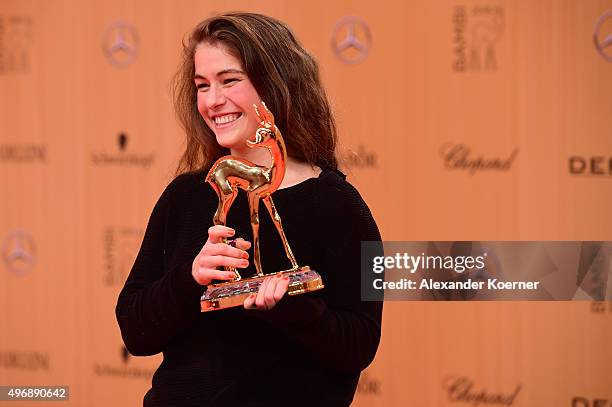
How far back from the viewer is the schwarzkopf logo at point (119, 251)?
2691 mm

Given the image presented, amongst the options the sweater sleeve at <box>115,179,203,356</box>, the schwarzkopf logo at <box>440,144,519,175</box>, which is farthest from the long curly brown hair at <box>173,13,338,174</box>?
the schwarzkopf logo at <box>440,144,519,175</box>

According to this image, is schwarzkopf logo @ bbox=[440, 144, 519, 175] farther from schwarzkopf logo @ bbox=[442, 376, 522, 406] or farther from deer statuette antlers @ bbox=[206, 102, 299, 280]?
deer statuette antlers @ bbox=[206, 102, 299, 280]

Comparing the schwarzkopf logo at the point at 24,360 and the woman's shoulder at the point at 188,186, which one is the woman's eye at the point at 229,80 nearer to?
the woman's shoulder at the point at 188,186

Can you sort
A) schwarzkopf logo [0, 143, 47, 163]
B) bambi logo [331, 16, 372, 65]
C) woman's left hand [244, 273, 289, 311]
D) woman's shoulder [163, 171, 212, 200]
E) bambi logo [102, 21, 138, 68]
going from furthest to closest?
1. schwarzkopf logo [0, 143, 47, 163]
2. bambi logo [102, 21, 138, 68]
3. bambi logo [331, 16, 372, 65]
4. woman's shoulder [163, 171, 212, 200]
5. woman's left hand [244, 273, 289, 311]

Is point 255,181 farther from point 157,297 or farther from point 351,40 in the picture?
point 351,40

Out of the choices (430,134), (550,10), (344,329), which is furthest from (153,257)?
(550,10)

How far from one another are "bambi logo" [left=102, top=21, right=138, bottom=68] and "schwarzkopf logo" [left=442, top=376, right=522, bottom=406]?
133cm

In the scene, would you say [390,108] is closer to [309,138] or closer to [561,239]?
[561,239]

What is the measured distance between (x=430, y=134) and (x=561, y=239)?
1.43ft

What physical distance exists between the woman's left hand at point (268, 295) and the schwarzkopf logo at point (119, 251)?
1.69 m

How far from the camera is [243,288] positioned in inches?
42.7

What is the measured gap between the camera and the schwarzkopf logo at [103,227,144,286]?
2691 mm

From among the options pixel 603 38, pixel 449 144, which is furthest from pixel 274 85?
pixel 603 38

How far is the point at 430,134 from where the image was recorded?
2.37 meters
